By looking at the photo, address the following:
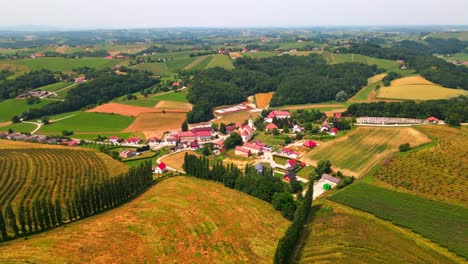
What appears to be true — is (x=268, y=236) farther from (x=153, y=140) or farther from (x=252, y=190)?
(x=153, y=140)

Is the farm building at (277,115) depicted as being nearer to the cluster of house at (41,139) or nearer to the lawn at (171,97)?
the lawn at (171,97)

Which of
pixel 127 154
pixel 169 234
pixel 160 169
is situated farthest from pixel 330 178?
pixel 127 154

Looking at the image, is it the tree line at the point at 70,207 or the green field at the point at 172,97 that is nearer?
the tree line at the point at 70,207

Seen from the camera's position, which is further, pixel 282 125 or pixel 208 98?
pixel 208 98

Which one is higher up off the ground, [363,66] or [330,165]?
[363,66]

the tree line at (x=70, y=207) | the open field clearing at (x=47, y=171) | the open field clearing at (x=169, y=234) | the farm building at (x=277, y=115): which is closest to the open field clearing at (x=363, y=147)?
the open field clearing at (x=169, y=234)

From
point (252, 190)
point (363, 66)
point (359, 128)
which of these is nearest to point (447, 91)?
point (363, 66)
